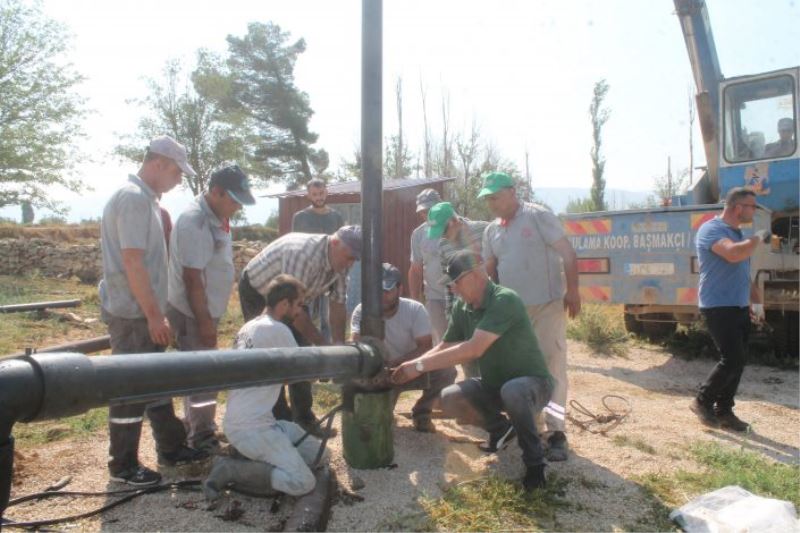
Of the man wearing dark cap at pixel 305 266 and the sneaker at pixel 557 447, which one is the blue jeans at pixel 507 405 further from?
the man wearing dark cap at pixel 305 266

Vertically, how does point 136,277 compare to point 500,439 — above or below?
above

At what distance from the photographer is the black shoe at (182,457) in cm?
377

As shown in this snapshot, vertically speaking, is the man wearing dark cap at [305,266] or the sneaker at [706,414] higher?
the man wearing dark cap at [305,266]

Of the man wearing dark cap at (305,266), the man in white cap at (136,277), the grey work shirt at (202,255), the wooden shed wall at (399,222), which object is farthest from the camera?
the wooden shed wall at (399,222)

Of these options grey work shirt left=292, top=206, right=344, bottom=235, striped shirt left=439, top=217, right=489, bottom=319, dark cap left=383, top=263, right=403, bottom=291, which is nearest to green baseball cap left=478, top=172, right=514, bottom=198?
striped shirt left=439, top=217, right=489, bottom=319

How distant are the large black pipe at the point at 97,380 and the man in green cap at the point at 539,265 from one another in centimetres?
255

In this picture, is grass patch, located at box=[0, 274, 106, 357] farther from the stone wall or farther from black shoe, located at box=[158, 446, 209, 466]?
black shoe, located at box=[158, 446, 209, 466]

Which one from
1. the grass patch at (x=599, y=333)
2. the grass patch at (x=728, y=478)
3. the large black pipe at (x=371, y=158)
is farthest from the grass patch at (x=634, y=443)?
the grass patch at (x=599, y=333)

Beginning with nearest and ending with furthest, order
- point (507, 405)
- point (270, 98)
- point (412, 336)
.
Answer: point (507, 405), point (412, 336), point (270, 98)

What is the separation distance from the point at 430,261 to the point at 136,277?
8.29 ft

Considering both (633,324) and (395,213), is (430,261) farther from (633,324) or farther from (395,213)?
(395,213)

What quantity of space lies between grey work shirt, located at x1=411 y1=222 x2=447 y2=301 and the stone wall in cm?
1206

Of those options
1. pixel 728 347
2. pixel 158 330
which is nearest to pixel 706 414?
pixel 728 347

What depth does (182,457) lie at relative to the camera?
3791 mm
